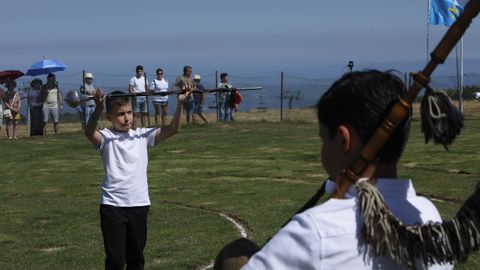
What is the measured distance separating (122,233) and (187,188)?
23.8ft

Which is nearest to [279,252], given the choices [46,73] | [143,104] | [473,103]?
[143,104]

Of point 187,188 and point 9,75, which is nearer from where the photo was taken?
point 187,188

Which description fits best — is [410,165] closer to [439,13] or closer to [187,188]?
[187,188]

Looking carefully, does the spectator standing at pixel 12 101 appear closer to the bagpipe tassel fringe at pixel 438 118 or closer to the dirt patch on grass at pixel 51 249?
the dirt patch on grass at pixel 51 249

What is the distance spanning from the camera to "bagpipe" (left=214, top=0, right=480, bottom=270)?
6.34ft

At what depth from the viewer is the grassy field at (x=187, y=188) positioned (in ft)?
28.7

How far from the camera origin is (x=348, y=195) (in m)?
2.00

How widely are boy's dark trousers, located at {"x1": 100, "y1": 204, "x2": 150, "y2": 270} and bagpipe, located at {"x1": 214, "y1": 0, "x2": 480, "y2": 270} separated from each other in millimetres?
4541

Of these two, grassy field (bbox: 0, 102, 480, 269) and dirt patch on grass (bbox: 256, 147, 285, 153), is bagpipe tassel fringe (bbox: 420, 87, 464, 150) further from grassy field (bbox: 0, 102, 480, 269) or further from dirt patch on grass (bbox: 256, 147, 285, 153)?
dirt patch on grass (bbox: 256, 147, 285, 153)

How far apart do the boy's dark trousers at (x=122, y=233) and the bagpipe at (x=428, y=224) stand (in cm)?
454

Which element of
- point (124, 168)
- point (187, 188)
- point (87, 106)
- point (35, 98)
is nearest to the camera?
point (124, 168)

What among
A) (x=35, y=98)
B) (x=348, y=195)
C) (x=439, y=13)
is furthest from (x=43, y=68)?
(x=348, y=195)

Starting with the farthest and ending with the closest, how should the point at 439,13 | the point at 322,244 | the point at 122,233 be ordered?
the point at 439,13, the point at 122,233, the point at 322,244

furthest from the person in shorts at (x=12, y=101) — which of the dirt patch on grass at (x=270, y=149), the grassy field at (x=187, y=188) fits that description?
the dirt patch on grass at (x=270, y=149)
